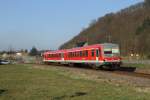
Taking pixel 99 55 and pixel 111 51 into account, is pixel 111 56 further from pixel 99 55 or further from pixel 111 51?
pixel 99 55

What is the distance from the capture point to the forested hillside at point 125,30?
11538cm

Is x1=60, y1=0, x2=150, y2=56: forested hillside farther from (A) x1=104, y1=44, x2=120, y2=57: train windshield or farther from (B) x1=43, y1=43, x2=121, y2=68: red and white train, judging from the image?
(A) x1=104, y1=44, x2=120, y2=57: train windshield

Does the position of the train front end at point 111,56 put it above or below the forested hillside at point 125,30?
below

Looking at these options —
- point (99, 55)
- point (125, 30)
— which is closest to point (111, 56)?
point (99, 55)

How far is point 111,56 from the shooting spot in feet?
→ 137

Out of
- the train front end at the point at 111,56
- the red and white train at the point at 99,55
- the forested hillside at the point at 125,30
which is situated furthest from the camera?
the forested hillside at the point at 125,30

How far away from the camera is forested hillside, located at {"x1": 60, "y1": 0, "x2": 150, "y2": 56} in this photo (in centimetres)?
11538

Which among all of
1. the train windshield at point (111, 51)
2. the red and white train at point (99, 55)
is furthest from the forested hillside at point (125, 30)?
the train windshield at point (111, 51)

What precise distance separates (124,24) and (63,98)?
498 feet

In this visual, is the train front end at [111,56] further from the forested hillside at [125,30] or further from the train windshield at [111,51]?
the forested hillside at [125,30]

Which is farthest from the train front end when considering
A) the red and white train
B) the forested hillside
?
the forested hillside

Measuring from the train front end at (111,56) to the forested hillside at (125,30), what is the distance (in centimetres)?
6477

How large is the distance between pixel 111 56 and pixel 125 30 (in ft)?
375

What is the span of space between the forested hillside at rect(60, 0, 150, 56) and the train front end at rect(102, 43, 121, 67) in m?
64.8
